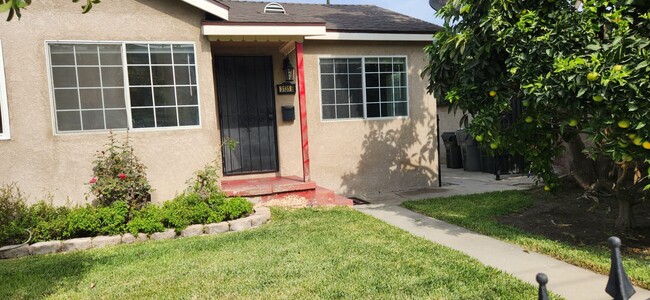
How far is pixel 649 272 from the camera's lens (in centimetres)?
377

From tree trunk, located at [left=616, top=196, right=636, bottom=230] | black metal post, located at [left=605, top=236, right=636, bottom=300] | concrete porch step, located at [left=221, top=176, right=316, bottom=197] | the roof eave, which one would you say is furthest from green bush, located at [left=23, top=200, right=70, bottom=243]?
tree trunk, located at [left=616, top=196, right=636, bottom=230]

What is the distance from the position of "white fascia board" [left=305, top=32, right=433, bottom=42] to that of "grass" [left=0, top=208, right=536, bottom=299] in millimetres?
4108

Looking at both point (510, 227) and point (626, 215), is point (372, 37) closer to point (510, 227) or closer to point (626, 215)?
point (510, 227)

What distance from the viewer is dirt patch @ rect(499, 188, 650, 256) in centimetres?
502

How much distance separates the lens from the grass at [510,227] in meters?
4.03

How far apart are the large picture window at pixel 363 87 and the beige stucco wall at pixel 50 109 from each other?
2553 millimetres

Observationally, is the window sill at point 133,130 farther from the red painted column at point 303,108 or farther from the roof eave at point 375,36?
the roof eave at point 375,36

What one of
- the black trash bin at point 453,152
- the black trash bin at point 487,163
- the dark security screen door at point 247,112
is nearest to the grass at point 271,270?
the dark security screen door at point 247,112

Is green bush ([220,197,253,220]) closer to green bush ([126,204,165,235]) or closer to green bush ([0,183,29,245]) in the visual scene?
green bush ([126,204,165,235])

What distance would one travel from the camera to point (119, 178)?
6.19m

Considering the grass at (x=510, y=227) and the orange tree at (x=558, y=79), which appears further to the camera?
the grass at (x=510, y=227)

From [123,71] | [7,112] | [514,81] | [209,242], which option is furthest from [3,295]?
[514,81]

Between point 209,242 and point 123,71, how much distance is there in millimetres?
3279

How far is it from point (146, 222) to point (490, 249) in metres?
4.38
